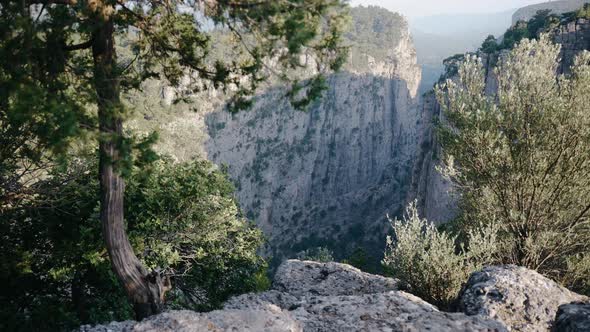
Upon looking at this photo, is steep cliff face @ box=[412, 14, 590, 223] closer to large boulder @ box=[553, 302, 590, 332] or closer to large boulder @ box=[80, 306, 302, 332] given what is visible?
large boulder @ box=[553, 302, 590, 332]

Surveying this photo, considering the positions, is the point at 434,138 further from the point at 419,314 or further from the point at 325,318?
the point at 325,318

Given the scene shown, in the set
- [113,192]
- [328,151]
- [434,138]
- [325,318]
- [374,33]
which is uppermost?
[374,33]

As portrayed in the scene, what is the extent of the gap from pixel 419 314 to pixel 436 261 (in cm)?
254

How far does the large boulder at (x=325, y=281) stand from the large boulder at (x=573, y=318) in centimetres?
472

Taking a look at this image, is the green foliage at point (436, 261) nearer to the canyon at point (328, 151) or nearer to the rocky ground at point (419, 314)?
the rocky ground at point (419, 314)

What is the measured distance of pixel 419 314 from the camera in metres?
8.09

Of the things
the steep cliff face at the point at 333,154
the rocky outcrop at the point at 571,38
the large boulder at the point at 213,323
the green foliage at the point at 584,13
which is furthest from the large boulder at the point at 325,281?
the steep cliff face at the point at 333,154

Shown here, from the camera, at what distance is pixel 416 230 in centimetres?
1105

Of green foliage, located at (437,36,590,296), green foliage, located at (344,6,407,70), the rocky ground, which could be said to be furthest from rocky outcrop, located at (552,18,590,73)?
green foliage, located at (344,6,407,70)

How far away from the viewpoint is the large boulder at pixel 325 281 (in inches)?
494

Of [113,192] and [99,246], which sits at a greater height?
[113,192]

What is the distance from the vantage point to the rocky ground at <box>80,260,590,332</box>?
697cm

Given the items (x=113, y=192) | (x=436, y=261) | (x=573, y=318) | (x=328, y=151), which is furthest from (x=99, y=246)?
(x=328, y=151)

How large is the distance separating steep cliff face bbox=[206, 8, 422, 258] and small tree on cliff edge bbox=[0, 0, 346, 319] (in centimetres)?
9452
